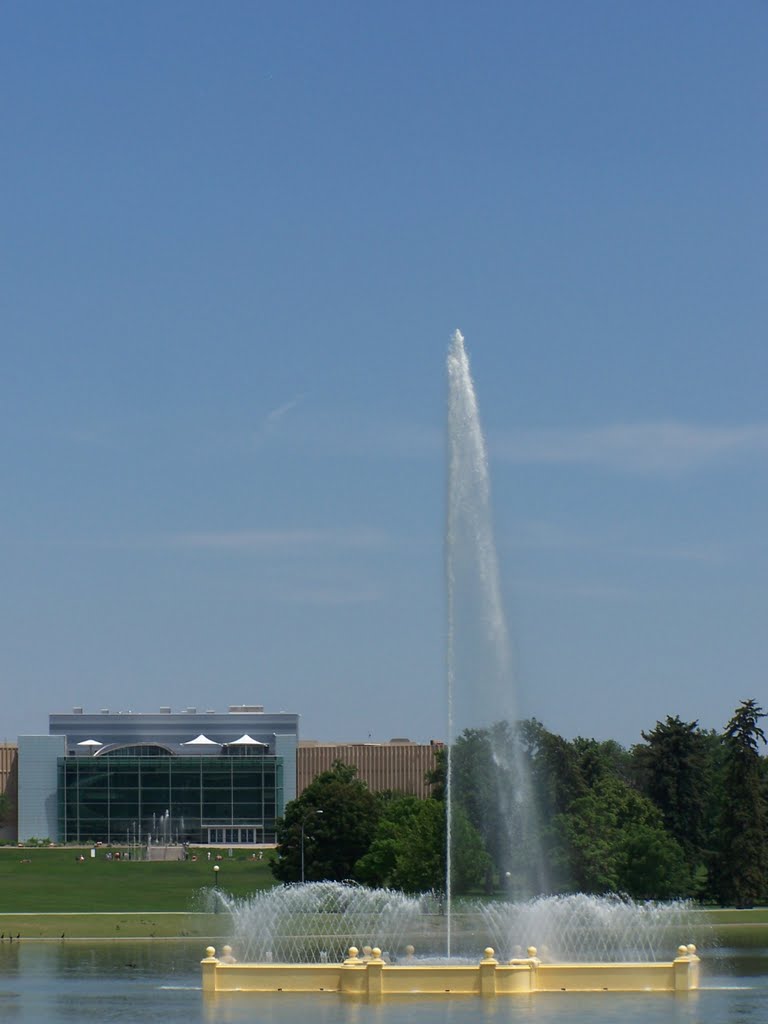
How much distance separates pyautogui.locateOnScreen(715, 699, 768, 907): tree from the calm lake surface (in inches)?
1359

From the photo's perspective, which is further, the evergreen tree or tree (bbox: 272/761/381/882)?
the evergreen tree

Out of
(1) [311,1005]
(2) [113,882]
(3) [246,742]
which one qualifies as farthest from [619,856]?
(3) [246,742]

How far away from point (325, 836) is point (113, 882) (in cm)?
1170

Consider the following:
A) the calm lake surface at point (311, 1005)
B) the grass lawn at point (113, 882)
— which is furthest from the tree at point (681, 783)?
the calm lake surface at point (311, 1005)

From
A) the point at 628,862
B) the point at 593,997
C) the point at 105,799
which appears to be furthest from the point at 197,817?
the point at 593,997

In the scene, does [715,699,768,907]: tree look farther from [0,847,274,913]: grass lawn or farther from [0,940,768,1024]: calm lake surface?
[0,940,768,1024]: calm lake surface

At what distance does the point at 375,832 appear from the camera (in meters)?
91.5

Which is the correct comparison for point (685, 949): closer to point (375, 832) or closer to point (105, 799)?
point (375, 832)

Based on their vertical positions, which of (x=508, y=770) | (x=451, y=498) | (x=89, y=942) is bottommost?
(x=89, y=942)

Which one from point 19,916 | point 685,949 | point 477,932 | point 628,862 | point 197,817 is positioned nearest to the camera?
point 685,949

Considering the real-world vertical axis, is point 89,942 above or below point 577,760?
below

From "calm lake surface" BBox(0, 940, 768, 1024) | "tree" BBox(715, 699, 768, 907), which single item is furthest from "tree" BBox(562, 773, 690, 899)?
"calm lake surface" BBox(0, 940, 768, 1024)

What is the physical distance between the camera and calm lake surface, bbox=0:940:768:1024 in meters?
35.7

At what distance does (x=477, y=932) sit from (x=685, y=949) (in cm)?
1989
